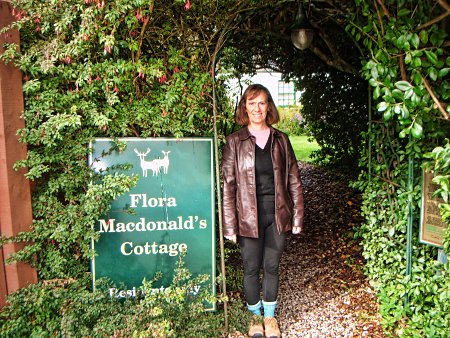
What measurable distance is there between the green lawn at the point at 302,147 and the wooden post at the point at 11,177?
9.62 metres

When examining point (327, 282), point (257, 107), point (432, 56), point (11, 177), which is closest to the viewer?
point (432, 56)

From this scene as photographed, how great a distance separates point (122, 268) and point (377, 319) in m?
2.32

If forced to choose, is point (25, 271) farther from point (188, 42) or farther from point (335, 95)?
point (335, 95)

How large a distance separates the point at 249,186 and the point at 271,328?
49.4 inches

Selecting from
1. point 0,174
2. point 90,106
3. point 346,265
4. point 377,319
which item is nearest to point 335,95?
point 346,265

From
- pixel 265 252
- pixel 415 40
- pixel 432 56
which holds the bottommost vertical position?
pixel 265 252

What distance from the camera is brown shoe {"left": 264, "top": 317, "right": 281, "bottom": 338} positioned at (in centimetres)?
344

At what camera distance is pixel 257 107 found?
3246mm

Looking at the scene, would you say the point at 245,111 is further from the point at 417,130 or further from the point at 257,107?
the point at 417,130

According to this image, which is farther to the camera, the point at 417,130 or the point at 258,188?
the point at 258,188

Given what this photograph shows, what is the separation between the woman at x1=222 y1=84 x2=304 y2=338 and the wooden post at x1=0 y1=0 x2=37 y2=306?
1585mm

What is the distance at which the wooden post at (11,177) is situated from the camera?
9.93 feet

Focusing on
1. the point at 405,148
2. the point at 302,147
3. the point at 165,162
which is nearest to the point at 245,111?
the point at 165,162

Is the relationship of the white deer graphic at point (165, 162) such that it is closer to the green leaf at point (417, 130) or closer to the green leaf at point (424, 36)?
the green leaf at point (417, 130)
